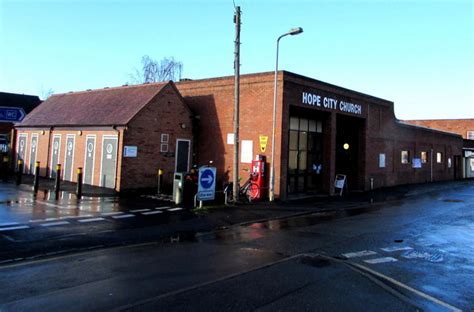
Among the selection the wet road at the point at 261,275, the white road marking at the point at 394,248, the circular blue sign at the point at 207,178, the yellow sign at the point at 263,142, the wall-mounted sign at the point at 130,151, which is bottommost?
the wet road at the point at 261,275

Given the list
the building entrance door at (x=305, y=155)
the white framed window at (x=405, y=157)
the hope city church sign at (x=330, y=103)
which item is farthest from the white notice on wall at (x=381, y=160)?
the building entrance door at (x=305, y=155)

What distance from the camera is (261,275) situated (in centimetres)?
671

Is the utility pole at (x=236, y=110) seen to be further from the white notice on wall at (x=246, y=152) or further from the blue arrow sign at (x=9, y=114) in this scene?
the blue arrow sign at (x=9, y=114)

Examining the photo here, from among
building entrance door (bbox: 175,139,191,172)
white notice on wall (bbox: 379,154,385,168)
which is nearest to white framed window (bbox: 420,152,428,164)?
white notice on wall (bbox: 379,154,385,168)

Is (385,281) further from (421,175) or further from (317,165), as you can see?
(421,175)

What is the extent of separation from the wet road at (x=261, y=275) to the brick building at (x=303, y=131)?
28.8 ft

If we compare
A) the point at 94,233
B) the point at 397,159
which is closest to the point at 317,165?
the point at 397,159

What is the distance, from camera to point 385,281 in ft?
21.6

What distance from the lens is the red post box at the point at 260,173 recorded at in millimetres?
18188

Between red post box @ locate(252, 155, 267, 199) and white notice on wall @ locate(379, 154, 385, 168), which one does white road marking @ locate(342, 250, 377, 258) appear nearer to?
red post box @ locate(252, 155, 267, 199)

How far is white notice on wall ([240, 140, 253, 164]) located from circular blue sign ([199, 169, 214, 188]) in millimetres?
4051

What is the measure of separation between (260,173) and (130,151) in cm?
608

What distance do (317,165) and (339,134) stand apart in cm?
448

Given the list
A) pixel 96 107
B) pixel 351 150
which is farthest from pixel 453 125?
pixel 96 107
